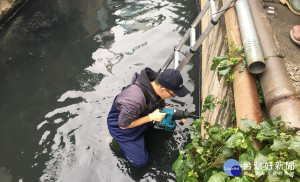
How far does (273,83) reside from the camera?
10.9ft

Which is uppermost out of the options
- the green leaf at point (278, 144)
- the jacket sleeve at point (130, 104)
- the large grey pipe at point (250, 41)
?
the large grey pipe at point (250, 41)

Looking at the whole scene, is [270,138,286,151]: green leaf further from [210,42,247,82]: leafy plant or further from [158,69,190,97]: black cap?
[158,69,190,97]: black cap

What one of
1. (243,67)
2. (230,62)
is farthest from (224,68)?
(243,67)

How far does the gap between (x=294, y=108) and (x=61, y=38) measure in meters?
7.04

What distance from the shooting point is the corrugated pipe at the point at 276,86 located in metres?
2.93

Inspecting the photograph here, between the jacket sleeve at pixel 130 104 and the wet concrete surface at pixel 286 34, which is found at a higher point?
the wet concrete surface at pixel 286 34

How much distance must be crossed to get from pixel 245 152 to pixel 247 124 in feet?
0.96

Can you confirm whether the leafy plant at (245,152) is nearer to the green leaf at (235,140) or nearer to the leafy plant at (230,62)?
the green leaf at (235,140)

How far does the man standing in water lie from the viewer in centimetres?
409

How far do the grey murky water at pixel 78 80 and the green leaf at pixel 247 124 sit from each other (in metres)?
2.64

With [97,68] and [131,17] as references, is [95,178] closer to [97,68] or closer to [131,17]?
[97,68]

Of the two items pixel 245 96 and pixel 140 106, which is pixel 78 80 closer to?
pixel 140 106

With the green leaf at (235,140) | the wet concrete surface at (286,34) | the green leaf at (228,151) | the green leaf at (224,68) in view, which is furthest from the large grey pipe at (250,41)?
the green leaf at (228,151)
